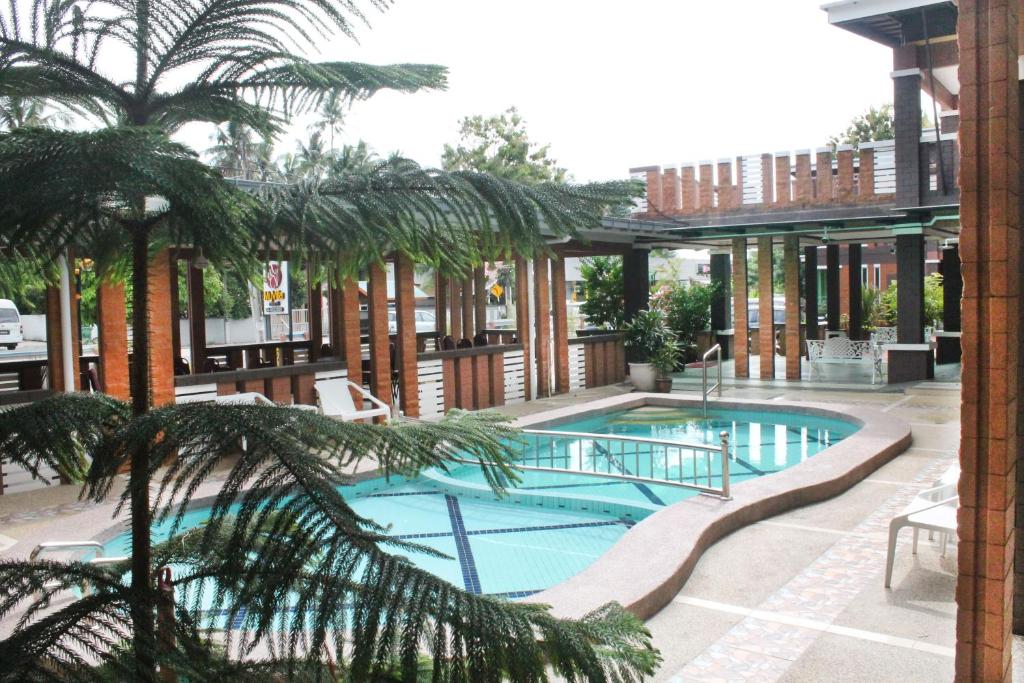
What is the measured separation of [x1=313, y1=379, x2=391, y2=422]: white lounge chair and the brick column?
8.21 ft

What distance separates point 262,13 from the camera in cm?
153

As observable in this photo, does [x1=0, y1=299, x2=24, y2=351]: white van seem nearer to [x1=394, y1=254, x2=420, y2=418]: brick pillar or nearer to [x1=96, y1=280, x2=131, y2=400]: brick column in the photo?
[x1=394, y1=254, x2=420, y2=418]: brick pillar

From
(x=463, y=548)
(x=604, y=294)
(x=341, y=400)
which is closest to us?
(x=463, y=548)

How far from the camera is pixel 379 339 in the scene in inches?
475

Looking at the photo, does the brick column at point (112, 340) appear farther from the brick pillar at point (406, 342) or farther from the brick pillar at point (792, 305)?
the brick pillar at point (792, 305)

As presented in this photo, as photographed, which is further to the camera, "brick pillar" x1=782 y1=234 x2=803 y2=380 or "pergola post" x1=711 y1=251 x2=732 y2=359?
"pergola post" x1=711 y1=251 x2=732 y2=359

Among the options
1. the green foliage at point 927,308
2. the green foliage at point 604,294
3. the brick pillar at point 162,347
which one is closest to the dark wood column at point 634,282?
the green foliage at point 604,294

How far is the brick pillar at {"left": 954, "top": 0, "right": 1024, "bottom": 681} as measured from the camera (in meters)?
3.02

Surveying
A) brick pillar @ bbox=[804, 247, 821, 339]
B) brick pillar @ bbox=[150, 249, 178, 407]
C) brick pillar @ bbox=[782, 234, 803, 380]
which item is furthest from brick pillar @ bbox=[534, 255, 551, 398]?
brick pillar @ bbox=[804, 247, 821, 339]

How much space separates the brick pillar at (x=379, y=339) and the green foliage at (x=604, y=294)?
23.2 feet

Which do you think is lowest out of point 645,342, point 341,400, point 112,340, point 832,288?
point 341,400

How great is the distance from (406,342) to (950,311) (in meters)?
12.6

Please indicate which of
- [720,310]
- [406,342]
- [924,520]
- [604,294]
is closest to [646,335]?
[604,294]

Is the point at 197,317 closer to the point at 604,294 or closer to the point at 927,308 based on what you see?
the point at 604,294
